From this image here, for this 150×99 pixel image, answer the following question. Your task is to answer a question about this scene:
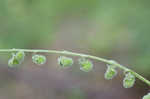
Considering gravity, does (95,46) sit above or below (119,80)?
above

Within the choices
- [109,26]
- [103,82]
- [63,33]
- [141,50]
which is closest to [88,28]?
[63,33]

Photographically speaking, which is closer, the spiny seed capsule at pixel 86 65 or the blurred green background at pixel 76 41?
the spiny seed capsule at pixel 86 65

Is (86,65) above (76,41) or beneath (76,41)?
beneath

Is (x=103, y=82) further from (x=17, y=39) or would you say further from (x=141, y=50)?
(x=17, y=39)

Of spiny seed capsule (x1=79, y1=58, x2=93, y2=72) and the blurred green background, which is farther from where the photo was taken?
the blurred green background

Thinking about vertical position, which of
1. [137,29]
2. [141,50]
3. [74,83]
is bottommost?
[74,83]

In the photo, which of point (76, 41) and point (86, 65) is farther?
point (76, 41)

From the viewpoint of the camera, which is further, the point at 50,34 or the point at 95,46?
the point at 50,34

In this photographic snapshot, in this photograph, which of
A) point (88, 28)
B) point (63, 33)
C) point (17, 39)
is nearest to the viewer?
point (17, 39)
